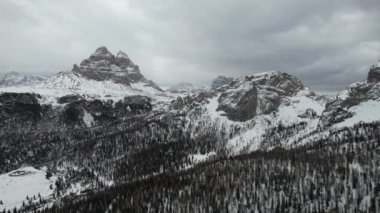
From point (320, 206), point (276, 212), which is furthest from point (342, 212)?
point (276, 212)

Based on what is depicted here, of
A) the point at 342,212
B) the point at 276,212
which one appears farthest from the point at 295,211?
the point at 342,212

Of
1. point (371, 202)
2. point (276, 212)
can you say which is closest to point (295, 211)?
point (276, 212)

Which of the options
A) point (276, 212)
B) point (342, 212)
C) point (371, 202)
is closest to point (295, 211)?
point (276, 212)

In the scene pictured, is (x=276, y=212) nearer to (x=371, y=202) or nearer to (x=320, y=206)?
(x=320, y=206)

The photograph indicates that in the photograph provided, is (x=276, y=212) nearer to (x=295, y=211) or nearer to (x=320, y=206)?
(x=295, y=211)

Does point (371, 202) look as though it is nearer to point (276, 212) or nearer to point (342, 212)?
point (342, 212)

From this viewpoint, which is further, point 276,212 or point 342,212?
point 276,212

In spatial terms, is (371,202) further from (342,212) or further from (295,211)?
(295,211)

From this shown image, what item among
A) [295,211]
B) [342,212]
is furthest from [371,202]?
[295,211]
